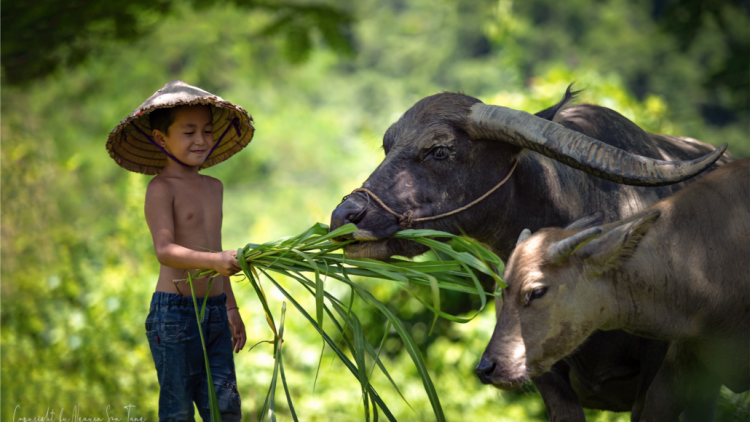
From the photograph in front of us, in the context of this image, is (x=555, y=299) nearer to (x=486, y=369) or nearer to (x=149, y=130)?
(x=486, y=369)

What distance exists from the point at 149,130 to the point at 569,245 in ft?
6.30

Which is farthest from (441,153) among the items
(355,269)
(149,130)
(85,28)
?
(85,28)

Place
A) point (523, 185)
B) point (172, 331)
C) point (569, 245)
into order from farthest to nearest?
point (523, 185) → point (172, 331) → point (569, 245)

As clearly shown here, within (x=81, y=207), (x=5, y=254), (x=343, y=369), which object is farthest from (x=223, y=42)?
(x=343, y=369)

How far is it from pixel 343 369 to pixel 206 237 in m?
4.42

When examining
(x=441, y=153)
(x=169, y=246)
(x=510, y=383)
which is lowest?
(x=510, y=383)

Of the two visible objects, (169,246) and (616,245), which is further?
(169,246)

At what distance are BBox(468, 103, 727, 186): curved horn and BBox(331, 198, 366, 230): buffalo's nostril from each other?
65cm

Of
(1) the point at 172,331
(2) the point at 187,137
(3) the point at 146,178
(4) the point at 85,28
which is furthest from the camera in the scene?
(3) the point at 146,178

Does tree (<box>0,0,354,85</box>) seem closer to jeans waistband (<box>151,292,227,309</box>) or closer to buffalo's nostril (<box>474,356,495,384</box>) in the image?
jeans waistband (<box>151,292,227,309</box>)

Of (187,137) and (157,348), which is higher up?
(187,137)

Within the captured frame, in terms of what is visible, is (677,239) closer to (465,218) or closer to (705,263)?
(705,263)

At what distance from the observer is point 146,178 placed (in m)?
13.9

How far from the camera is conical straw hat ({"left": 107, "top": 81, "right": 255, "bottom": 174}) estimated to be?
2.79 meters
